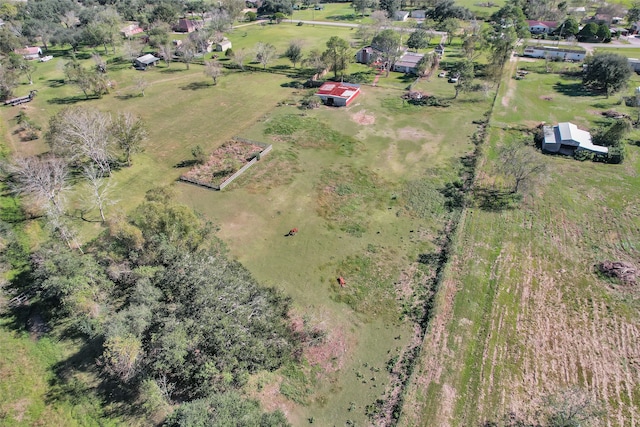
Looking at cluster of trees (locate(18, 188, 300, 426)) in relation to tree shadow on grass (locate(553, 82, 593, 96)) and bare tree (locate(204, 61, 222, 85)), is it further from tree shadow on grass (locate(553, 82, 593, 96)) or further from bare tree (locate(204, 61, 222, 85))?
tree shadow on grass (locate(553, 82, 593, 96))

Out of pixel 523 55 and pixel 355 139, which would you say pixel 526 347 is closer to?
pixel 355 139

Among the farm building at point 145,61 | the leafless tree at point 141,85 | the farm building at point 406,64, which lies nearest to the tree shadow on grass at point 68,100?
the leafless tree at point 141,85

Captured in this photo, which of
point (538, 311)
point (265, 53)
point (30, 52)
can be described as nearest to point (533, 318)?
point (538, 311)

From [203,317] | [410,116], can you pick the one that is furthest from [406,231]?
[410,116]

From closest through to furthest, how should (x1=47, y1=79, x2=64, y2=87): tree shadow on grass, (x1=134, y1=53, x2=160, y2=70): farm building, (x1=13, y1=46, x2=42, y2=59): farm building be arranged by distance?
(x1=47, y1=79, x2=64, y2=87): tree shadow on grass
(x1=134, y1=53, x2=160, y2=70): farm building
(x1=13, y1=46, x2=42, y2=59): farm building

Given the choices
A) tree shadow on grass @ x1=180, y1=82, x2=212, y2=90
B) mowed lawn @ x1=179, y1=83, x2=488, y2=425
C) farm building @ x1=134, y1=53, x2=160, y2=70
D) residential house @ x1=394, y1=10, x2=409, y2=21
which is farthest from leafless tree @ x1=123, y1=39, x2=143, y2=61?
residential house @ x1=394, y1=10, x2=409, y2=21

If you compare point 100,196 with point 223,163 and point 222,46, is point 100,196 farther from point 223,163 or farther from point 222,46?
point 222,46
